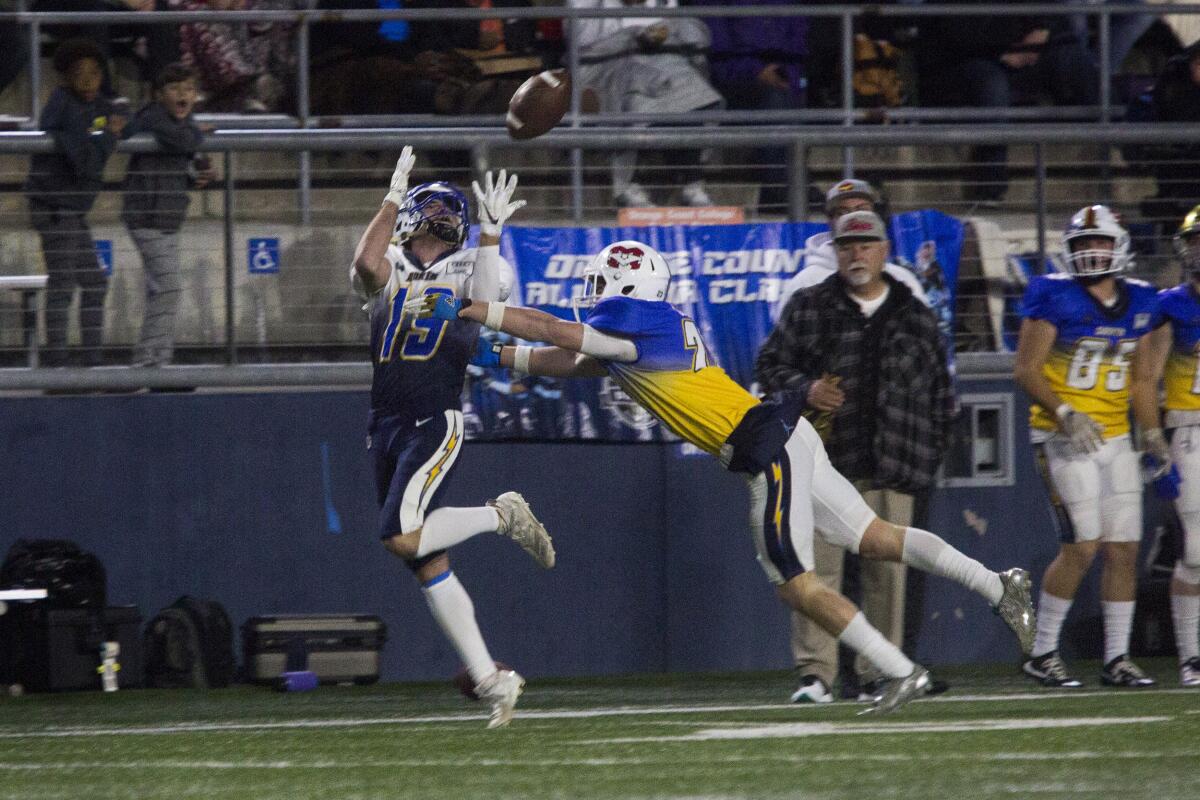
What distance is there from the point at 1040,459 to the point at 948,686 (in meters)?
1.06

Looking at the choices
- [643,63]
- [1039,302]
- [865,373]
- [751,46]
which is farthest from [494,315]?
[751,46]

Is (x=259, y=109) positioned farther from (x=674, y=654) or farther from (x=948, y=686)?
(x=948, y=686)

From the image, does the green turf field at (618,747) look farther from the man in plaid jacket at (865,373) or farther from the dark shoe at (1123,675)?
the man in plaid jacket at (865,373)

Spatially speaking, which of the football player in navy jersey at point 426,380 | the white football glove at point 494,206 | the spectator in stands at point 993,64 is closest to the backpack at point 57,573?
the football player in navy jersey at point 426,380

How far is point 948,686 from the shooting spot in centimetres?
777

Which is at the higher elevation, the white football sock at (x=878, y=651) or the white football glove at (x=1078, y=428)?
the white football glove at (x=1078, y=428)

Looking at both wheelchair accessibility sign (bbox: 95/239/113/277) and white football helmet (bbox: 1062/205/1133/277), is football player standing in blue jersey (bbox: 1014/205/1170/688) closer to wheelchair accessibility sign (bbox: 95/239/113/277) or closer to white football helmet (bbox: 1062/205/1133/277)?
white football helmet (bbox: 1062/205/1133/277)

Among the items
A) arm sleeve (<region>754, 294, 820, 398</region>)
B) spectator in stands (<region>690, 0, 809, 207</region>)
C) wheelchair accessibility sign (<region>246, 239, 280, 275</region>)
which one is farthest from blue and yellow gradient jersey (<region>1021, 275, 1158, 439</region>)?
wheelchair accessibility sign (<region>246, 239, 280, 275</region>)

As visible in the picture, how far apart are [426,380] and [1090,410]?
2.78 m

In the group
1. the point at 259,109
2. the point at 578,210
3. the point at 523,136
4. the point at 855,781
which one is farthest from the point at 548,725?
the point at 259,109

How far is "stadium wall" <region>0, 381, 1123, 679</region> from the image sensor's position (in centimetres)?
905

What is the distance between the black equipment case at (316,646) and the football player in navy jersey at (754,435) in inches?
87.8

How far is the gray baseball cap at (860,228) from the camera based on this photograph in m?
7.44

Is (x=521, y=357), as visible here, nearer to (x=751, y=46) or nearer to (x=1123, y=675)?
(x=1123, y=675)
